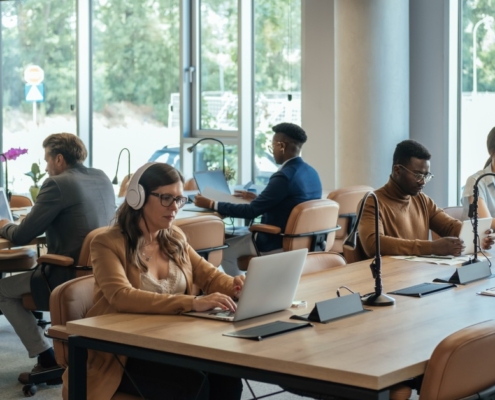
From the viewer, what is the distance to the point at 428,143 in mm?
7215

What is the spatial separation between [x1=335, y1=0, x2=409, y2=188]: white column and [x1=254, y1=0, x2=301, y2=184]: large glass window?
131cm

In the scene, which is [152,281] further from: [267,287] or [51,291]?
[51,291]

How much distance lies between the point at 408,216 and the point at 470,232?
526 mm

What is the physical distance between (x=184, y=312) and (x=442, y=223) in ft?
6.94

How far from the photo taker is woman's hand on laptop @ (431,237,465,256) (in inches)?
154

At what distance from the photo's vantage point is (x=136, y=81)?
976cm

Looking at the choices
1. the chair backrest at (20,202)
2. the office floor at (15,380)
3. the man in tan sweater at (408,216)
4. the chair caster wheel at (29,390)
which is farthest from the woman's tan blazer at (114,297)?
the chair backrest at (20,202)

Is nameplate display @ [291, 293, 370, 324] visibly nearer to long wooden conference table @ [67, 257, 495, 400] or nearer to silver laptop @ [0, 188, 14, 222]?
long wooden conference table @ [67, 257, 495, 400]

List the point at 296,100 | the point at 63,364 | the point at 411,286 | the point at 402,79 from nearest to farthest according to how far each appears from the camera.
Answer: the point at 63,364
the point at 411,286
the point at 402,79
the point at 296,100

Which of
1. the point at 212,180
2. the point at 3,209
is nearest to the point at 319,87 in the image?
the point at 212,180

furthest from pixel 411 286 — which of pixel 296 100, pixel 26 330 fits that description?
pixel 296 100

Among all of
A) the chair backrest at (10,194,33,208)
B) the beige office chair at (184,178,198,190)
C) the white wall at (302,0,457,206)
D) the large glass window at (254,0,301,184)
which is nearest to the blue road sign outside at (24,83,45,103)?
the large glass window at (254,0,301,184)

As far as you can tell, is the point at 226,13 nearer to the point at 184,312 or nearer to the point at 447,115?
the point at 447,115

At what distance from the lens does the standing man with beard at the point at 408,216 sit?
405 centimetres
